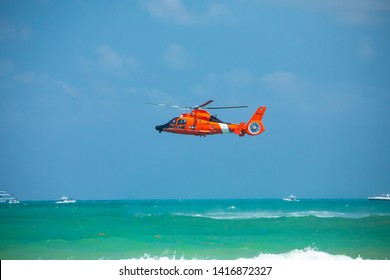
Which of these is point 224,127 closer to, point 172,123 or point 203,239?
point 172,123

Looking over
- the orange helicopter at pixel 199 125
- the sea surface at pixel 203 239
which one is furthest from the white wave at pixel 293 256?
the orange helicopter at pixel 199 125

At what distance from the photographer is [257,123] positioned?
12320mm

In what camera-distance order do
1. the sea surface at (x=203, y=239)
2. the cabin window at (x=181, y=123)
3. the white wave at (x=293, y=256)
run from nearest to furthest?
the cabin window at (x=181, y=123), the white wave at (x=293, y=256), the sea surface at (x=203, y=239)

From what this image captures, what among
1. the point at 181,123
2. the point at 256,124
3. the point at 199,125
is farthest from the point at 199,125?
the point at 256,124

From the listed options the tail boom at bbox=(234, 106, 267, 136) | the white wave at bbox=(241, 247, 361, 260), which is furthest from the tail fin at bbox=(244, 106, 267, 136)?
the white wave at bbox=(241, 247, 361, 260)

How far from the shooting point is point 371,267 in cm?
1058

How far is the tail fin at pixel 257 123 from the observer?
12.3 metres

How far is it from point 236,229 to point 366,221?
12.2ft

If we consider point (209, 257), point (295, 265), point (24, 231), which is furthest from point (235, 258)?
point (24, 231)

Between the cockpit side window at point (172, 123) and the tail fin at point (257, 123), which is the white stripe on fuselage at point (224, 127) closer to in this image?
the tail fin at point (257, 123)

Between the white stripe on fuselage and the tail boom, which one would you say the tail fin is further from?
the white stripe on fuselage

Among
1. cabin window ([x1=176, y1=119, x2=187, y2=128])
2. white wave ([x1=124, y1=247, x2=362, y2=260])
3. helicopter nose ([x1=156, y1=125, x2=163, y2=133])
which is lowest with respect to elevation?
white wave ([x1=124, y1=247, x2=362, y2=260])

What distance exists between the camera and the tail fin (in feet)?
40.4

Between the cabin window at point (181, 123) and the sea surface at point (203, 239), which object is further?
the sea surface at point (203, 239)
